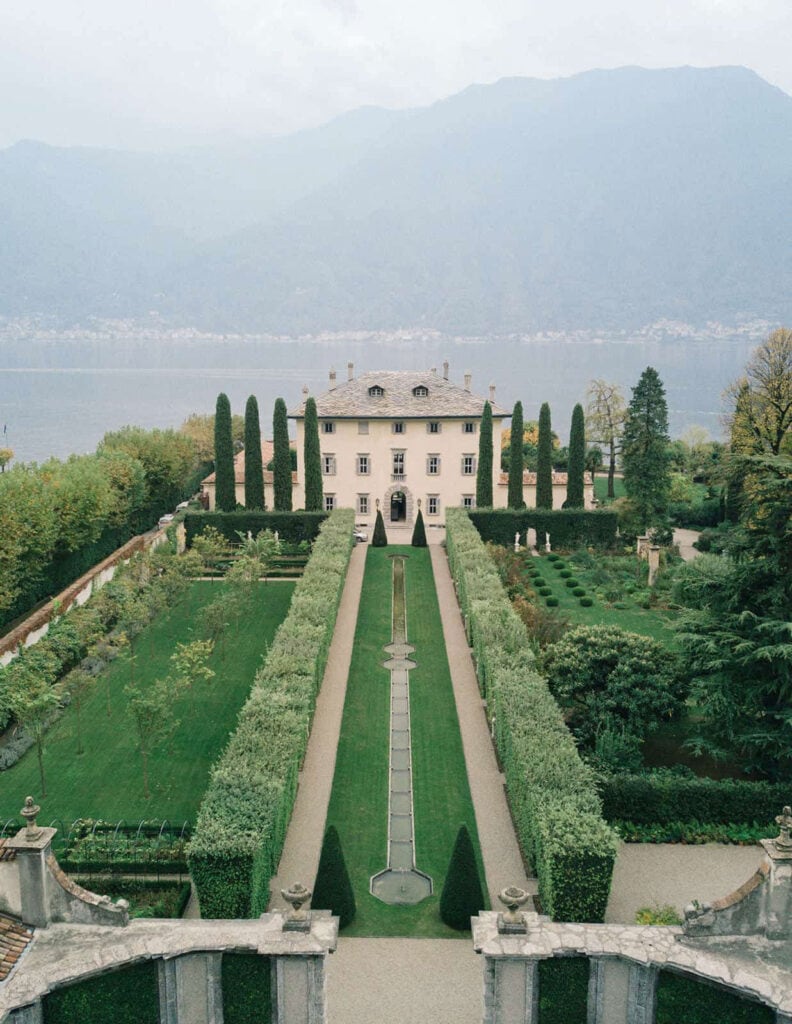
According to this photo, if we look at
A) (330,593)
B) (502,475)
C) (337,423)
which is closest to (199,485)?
(337,423)

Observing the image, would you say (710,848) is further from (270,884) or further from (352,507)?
(352,507)

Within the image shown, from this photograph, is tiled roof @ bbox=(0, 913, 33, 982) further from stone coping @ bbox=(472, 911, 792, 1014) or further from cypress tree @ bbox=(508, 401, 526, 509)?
cypress tree @ bbox=(508, 401, 526, 509)

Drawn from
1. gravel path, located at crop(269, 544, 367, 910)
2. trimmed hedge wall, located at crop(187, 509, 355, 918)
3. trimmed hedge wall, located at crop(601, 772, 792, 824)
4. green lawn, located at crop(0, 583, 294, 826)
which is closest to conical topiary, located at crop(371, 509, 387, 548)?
gravel path, located at crop(269, 544, 367, 910)

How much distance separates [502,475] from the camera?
57062 mm

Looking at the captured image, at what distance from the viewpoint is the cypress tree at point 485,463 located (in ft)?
175

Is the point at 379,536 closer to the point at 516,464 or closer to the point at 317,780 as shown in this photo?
the point at 516,464

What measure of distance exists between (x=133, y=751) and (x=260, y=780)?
313 inches

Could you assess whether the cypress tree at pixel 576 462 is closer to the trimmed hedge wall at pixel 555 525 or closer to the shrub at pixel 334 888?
the trimmed hedge wall at pixel 555 525

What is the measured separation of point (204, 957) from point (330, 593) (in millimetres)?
20186

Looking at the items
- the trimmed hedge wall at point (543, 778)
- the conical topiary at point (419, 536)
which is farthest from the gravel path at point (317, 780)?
the conical topiary at point (419, 536)

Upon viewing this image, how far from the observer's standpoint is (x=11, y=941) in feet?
44.7

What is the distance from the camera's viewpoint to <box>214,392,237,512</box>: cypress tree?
172 feet

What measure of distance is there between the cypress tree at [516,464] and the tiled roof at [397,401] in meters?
1.95

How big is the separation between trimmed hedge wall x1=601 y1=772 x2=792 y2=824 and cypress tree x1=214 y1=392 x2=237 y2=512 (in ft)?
117
